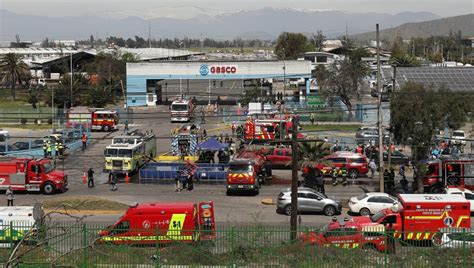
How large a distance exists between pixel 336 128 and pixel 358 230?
39.9 meters

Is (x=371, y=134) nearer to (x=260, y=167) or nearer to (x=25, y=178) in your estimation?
(x=260, y=167)

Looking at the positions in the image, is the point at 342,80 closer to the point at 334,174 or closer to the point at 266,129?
the point at 266,129

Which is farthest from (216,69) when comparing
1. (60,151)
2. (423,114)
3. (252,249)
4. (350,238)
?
(252,249)

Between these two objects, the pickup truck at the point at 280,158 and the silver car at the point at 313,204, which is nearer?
the silver car at the point at 313,204

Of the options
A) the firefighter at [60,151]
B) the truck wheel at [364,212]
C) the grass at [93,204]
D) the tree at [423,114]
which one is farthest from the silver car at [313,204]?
the firefighter at [60,151]

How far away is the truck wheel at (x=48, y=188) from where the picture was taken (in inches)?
1332

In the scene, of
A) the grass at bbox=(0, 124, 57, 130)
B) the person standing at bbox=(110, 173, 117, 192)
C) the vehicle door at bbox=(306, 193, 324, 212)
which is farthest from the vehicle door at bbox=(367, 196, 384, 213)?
the grass at bbox=(0, 124, 57, 130)

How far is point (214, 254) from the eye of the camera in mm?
18672

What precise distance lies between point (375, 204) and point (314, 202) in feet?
8.17

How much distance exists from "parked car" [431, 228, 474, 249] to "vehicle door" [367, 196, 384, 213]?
7963 mm

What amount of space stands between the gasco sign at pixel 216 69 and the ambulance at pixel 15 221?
183ft

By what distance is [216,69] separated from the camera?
77.9 m

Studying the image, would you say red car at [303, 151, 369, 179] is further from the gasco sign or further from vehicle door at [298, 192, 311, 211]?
the gasco sign

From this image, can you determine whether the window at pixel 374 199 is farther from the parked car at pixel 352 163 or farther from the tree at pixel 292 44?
the tree at pixel 292 44
